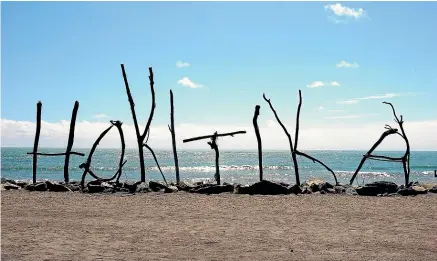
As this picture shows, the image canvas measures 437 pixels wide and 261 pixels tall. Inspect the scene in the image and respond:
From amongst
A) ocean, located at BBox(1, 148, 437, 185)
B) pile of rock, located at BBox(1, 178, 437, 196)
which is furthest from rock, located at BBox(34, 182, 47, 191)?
ocean, located at BBox(1, 148, 437, 185)

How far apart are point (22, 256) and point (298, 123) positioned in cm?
1486

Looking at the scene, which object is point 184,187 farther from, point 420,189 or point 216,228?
point 420,189

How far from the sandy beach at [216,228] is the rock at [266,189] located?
1.44 m

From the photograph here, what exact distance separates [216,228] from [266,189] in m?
7.16

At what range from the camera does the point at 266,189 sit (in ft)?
56.7

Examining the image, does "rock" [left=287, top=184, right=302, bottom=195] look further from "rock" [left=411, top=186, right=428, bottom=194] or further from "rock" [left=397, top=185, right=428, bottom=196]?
"rock" [left=411, top=186, right=428, bottom=194]

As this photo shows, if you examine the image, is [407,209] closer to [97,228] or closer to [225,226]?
[225,226]

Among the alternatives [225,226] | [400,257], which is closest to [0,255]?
[225,226]

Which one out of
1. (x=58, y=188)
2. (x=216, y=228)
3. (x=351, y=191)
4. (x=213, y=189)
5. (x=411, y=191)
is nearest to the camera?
(x=216, y=228)

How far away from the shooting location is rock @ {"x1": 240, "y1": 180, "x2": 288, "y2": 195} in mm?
17172

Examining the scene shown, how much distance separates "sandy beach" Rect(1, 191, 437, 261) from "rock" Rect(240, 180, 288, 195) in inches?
56.9

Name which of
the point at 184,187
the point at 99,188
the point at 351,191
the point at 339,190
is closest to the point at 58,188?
the point at 99,188

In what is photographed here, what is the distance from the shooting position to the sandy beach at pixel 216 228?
8.18 m

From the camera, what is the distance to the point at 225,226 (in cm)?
1062
